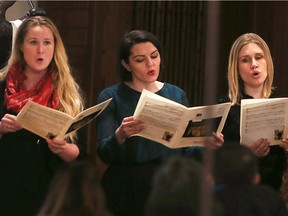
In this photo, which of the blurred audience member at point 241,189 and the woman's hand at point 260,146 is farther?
the woman's hand at point 260,146

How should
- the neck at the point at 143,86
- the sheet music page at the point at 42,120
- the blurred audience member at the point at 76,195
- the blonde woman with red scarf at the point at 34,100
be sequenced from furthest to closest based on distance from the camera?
the neck at the point at 143,86, the blonde woman with red scarf at the point at 34,100, the sheet music page at the point at 42,120, the blurred audience member at the point at 76,195

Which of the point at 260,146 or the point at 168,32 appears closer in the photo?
the point at 260,146

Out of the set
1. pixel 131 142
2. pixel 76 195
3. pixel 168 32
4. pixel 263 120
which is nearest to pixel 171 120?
pixel 131 142

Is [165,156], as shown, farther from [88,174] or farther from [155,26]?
[155,26]

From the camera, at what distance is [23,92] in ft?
14.9

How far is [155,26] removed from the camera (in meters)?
6.61

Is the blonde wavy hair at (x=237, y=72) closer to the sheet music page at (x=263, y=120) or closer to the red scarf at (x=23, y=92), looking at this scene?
the sheet music page at (x=263, y=120)

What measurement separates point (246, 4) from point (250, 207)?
316 centimetres

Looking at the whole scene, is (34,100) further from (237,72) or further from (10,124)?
(237,72)

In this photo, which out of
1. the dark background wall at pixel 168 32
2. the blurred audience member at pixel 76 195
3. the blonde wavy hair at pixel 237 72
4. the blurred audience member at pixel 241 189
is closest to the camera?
the blurred audience member at pixel 76 195

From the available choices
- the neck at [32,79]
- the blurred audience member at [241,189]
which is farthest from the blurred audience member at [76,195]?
the neck at [32,79]

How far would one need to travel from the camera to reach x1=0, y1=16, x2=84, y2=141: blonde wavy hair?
14.9ft

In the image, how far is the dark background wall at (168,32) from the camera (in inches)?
251

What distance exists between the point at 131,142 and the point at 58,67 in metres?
0.49
